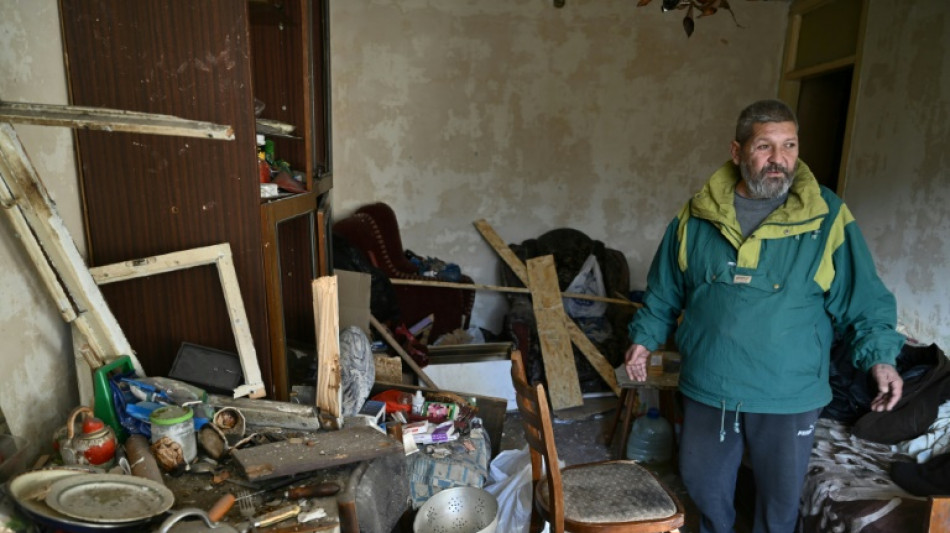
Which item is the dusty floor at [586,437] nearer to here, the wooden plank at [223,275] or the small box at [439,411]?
the small box at [439,411]

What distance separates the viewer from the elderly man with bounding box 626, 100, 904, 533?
1635 mm

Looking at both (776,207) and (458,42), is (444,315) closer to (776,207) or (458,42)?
(458,42)

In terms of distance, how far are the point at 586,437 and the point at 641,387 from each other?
20.3 inches

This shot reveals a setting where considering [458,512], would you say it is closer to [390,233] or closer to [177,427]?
[177,427]

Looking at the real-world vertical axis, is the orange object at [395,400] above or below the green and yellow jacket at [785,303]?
below

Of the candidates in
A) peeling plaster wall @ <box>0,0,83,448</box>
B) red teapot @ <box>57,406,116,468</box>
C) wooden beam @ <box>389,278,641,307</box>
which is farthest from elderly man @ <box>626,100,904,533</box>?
wooden beam @ <box>389,278,641,307</box>

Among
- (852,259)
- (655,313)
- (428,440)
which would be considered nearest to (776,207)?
(852,259)

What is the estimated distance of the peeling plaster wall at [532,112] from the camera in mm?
3961

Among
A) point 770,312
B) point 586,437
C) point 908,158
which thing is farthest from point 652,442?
point 908,158

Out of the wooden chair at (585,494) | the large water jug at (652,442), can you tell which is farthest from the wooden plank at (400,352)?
the wooden chair at (585,494)

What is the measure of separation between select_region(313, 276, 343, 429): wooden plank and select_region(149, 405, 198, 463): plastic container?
1.11 ft

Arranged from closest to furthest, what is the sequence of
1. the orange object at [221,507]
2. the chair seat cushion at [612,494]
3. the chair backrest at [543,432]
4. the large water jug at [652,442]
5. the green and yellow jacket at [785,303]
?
the orange object at [221,507], the chair backrest at [543,432], the chair seat cushion at [612,494], the green and yellow jacket at [785,303], the large water jug at [652,442]

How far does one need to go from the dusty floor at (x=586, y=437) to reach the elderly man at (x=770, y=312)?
3.18 feet

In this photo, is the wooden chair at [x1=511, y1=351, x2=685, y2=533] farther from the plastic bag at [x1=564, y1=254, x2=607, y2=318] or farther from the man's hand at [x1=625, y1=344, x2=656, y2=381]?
the plastic bag at [x1=564, y1=254, x2=607, y2=318]
